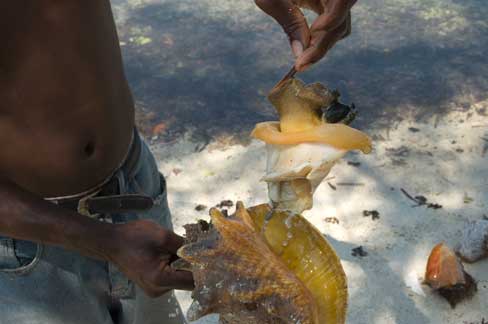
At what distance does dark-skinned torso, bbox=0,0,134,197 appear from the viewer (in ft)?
5.27

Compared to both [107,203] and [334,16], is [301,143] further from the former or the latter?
[107,203]

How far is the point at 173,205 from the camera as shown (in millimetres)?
4059

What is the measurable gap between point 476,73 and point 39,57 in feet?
14.9

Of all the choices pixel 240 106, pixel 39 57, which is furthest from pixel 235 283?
pixel 240 106

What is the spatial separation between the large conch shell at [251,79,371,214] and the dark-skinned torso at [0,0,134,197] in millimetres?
535

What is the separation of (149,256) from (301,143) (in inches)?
20.9

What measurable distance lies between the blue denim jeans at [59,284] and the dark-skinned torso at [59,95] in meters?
0.16

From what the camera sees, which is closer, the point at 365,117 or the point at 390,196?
the point at 390,196

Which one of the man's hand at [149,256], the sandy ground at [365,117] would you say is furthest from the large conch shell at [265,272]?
the sandy ground at [365,117]

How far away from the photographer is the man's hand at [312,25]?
165 cm

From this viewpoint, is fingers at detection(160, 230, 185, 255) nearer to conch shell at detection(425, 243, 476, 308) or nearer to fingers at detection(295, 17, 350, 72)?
fingers at detection(295, 17, 350, 72)

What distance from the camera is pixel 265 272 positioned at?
1355mm

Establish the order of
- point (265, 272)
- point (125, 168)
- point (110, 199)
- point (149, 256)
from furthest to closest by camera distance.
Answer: point (125, 168) < point (110, 199) < point (149, 256) < point (265, 272)

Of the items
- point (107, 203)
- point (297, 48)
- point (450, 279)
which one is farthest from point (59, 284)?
point (450, 279)
